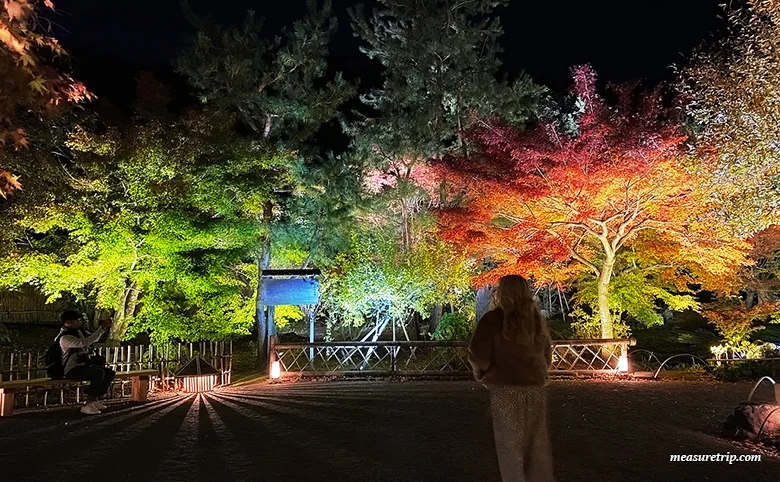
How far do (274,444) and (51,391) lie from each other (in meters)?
6.80

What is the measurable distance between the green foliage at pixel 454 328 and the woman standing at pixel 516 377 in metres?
14.4

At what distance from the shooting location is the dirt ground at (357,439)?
546 centimetres

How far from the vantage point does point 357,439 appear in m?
6.96

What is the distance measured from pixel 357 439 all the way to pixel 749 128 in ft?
23.6

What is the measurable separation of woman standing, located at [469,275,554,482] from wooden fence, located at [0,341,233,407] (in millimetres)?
8548

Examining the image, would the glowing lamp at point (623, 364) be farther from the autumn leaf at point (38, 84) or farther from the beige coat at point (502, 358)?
the autumn leaf at point (38, 84)

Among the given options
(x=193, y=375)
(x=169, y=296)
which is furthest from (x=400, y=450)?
(x=169, y=296)

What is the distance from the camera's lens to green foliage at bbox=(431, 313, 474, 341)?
1856cm

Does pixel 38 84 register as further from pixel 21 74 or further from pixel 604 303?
pixel 604 303

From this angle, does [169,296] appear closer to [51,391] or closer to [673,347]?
[51,391]

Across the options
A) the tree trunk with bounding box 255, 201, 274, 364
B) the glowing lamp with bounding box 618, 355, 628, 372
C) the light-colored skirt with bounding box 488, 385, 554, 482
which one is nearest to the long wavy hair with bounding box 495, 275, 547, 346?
the light-colored skirt with bounding box 488, 385, 554, 482

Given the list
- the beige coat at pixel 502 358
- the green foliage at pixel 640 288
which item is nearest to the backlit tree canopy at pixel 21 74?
the beige coat at pixel 502 358

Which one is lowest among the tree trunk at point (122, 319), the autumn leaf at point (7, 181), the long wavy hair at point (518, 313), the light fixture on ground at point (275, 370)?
the light fixture on ground at point (275, 370)

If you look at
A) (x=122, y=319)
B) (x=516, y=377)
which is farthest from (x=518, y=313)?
(x=122, y=319)
